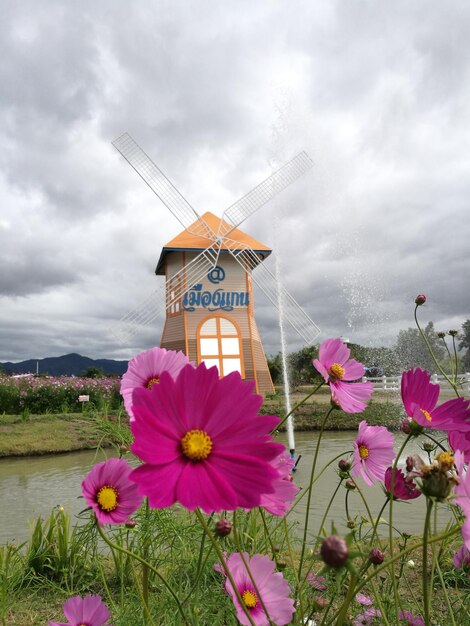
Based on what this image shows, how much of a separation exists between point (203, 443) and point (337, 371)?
41 cm

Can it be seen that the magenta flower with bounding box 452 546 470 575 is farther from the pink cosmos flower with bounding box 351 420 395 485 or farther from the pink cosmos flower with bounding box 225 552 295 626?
the pink cosmos flower with bounding box 225 552 295 626

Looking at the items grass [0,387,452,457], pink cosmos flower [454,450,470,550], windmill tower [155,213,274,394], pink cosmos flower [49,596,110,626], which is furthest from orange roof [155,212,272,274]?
pink cosmos flower [454,450,470,550]

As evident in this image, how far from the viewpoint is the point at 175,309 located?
15031mm

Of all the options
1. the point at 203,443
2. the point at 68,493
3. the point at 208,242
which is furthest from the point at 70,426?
the point at 203,443

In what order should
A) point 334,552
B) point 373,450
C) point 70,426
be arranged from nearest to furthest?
point 334,552 < point 373,450 < point 70,426

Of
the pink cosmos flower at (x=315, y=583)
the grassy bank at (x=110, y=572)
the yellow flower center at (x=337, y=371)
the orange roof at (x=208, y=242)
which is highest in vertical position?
the orange roof at (x=208, y=242)

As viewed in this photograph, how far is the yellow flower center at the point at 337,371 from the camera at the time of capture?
82 cm

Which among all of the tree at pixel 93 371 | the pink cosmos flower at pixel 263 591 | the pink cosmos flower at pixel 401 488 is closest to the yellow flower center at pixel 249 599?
the pink cosmos flower at pixel 263 591

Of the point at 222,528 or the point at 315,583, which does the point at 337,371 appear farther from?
the point at 315,583

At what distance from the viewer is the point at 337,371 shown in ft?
2.72

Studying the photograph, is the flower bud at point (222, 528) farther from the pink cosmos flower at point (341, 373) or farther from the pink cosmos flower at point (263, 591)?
the pink cosmos flower at point (341, 373)

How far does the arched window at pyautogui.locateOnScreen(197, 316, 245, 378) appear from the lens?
14109 mm

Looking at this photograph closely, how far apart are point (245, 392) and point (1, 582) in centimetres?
165

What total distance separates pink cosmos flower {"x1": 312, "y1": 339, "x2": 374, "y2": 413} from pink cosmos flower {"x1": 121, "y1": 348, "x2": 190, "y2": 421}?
25cm
